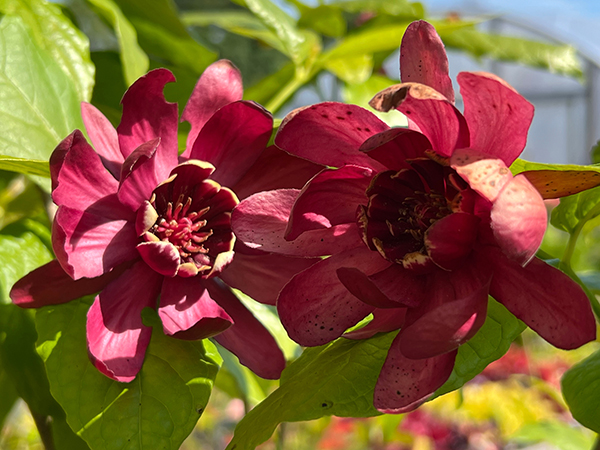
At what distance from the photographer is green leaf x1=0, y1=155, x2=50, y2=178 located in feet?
1.16

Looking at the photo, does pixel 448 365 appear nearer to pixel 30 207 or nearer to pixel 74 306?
pixel 74 306

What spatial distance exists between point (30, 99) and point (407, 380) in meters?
0.35

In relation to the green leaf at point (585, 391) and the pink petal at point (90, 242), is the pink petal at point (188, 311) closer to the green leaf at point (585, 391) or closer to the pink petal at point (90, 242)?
the pink petal at point (90, 242)

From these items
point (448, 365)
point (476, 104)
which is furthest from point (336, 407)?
point (476, 104)

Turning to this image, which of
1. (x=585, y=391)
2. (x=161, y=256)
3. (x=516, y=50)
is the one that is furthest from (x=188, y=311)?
(x=516, y=50)

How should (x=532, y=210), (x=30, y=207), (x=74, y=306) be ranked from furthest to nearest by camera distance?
(x=30, y=207)
(x=74, y=306)
(x=532, y=210)

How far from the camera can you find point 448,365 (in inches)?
11.6

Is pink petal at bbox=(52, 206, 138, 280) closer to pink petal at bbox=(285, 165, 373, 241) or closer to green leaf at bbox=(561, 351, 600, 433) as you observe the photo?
pink petal at bbox=(285, 165, 373, 241)

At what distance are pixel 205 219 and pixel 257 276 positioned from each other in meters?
0.05

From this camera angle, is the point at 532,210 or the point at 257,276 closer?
the point at 532,210

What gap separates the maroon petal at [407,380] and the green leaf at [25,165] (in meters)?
0.24

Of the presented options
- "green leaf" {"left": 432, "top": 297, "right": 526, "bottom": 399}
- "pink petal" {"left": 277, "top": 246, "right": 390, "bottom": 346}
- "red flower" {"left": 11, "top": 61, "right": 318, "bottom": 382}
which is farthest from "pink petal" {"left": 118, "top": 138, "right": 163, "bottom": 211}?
"green leaf" {"left": 432, "top": 297, "right": 526, "bottom": 399}

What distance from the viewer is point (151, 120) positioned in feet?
1.25

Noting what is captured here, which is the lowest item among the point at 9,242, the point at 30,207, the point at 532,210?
the point at 30,207
